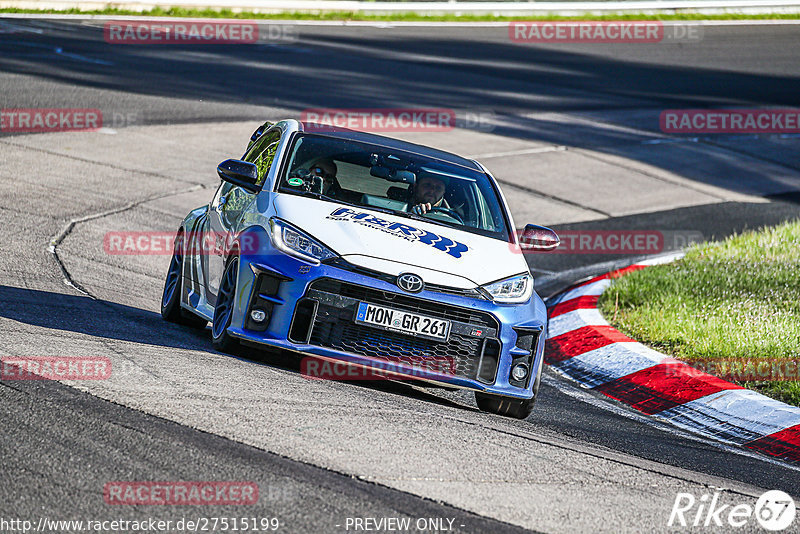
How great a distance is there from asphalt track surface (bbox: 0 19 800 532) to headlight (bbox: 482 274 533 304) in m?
0.74

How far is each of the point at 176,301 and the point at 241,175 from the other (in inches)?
50.1

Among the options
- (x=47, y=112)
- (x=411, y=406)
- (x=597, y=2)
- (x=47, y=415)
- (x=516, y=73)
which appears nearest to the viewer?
(x=47, y=415)

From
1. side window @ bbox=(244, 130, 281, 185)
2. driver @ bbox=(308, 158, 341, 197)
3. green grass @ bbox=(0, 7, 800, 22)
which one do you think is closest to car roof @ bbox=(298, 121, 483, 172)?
side window @ bbox=(244, 130, 281, 185)

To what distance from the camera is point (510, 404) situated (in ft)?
22.2

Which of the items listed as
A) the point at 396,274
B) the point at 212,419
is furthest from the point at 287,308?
the point at 212,419

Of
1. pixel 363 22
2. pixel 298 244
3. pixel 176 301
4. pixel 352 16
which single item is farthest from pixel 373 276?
pixel 352 16

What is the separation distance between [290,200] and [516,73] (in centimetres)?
1838

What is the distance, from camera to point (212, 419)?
518cm

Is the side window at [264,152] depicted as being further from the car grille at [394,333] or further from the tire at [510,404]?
the tire at [510,404]

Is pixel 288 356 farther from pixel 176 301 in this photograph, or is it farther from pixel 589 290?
pixel 589 290

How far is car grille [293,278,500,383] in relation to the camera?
6352 mm

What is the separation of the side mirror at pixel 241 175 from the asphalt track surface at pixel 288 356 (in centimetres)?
107

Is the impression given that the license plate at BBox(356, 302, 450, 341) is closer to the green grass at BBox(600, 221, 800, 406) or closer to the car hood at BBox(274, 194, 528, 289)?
the car hood at BBox(274, 194, 528, 289)

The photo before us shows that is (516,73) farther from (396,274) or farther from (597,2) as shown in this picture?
(396,274)
